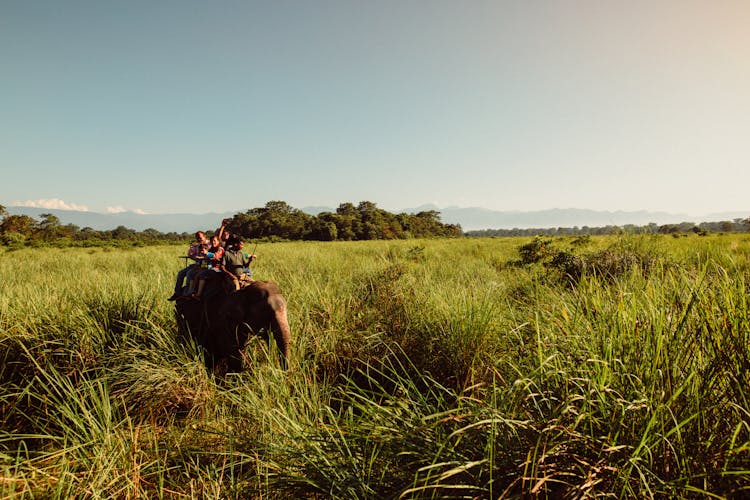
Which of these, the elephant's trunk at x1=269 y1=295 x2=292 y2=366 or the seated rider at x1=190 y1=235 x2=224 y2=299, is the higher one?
the seated rider at x1=190 y1=235 x2=224 y2=299

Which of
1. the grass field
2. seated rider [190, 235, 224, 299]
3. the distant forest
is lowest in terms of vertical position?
the grass field

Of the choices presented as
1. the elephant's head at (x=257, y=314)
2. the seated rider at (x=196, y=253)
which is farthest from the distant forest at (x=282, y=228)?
the elephant's head at (x=257, y=314)

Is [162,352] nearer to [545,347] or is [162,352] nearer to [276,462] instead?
[276,462]

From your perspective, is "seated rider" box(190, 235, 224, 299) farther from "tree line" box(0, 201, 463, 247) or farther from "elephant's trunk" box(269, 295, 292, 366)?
"tree line" box(0, 201, 463, 247)

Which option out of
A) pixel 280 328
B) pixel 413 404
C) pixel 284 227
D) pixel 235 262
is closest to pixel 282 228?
pixel 284 227

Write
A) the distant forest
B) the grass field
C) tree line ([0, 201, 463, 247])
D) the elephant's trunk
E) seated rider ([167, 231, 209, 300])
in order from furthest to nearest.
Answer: tree line ([0, 201, 463, 247]), the distant forest, seated rider ([167, 231, 209, 300]), the elephant's trunk, the grass field

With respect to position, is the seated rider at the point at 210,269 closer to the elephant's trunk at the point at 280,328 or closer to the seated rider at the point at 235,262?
the seated rider at the point at 235,262

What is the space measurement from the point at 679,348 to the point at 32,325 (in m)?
5.13

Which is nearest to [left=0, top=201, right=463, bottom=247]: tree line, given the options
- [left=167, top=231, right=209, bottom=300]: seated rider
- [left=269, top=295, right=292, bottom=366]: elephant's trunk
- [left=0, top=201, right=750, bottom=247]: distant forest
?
[left=0, top=201, right=750, bottom=247]: distant forest

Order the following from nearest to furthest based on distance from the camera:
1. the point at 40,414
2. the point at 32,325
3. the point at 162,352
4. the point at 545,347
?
1. the point at 545,347
2. the point at 40,414
3. the point at 162,352
4. the point at 32,325

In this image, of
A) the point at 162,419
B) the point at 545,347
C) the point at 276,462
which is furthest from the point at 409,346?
the point at 162,419

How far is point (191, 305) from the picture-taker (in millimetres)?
3240

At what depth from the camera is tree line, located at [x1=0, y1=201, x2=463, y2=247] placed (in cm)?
3344

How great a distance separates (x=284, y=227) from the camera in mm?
43156
